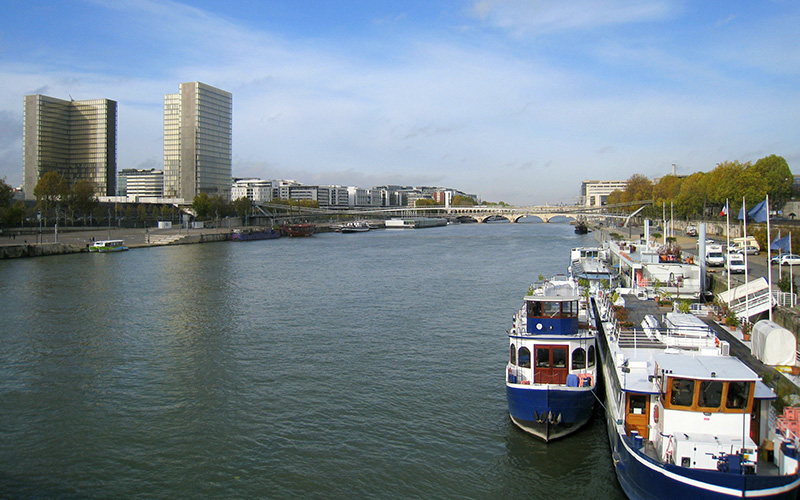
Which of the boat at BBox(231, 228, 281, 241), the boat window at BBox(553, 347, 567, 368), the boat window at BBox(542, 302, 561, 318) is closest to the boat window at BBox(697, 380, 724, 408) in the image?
the boat window at BBox(553, 347, 567, 368)

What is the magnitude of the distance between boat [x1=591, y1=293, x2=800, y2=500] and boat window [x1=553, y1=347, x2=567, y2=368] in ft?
5.50

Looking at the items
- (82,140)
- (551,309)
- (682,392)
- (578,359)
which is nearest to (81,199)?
(82,140)

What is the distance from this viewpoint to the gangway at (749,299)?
46.7 ft

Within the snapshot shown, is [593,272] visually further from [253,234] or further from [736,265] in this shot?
[253,234]

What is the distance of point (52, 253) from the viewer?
40938 mm

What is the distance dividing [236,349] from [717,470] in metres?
11.7

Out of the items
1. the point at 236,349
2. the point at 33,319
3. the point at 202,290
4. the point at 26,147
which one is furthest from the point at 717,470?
the point at 26,147

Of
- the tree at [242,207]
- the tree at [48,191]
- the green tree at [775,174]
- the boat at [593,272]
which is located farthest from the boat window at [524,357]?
the tree at [242,207]

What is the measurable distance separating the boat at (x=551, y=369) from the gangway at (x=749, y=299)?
5256mm

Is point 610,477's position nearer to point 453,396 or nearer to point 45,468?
point 453,396

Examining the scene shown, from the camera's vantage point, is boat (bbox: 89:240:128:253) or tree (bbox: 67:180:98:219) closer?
boat (bbox: 89:240:128:253)

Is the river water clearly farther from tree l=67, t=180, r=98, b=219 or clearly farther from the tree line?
tree l=67, t=180, r=98, b=219

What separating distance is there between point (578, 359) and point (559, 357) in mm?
356

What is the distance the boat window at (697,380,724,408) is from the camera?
7.35 meters
